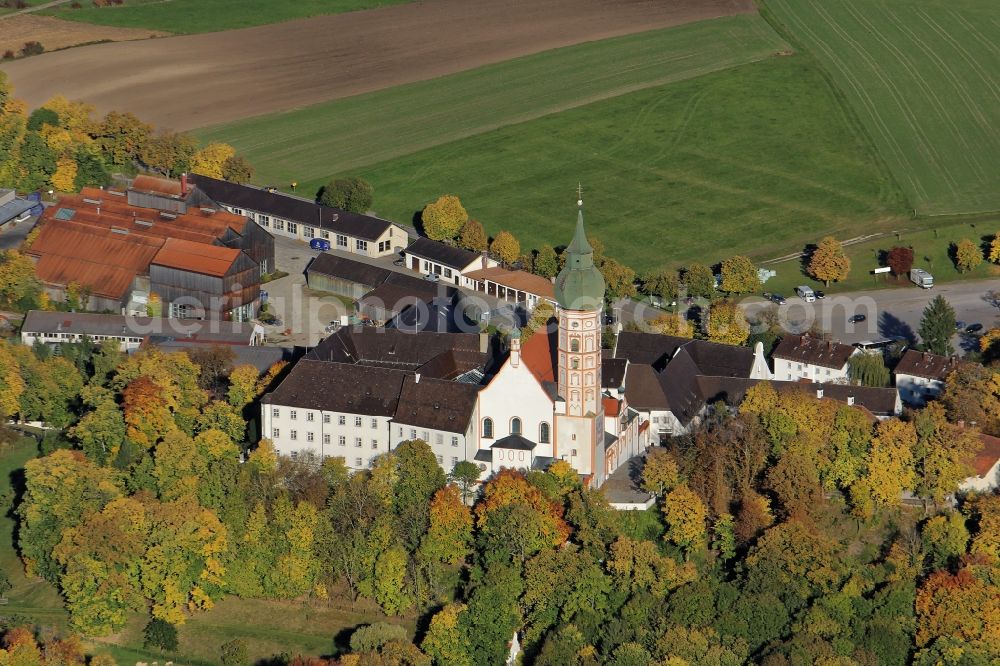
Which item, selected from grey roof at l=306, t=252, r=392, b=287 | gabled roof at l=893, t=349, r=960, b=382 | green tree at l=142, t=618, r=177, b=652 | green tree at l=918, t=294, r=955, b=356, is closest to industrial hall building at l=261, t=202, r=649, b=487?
green tree at l=142, t=618, r=177, b=652

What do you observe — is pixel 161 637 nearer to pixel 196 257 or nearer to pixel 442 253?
pixel 196 257

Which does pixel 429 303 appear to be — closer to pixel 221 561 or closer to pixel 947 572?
pixel 221 561

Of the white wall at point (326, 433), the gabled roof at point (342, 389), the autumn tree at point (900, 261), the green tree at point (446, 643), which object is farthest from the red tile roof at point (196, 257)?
the autumn tree at point (900, 261)

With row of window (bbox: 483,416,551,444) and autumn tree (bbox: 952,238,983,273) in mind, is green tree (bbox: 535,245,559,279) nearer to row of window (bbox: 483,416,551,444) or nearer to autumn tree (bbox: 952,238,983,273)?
autumn tree (bbox: 952,238,983,273)

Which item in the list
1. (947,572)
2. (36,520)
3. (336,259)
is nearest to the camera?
(947,572)

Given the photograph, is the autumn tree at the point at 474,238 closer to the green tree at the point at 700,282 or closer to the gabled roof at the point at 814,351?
the green tree at the point at 700,282

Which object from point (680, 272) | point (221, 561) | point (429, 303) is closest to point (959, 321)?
point (680, 272)
